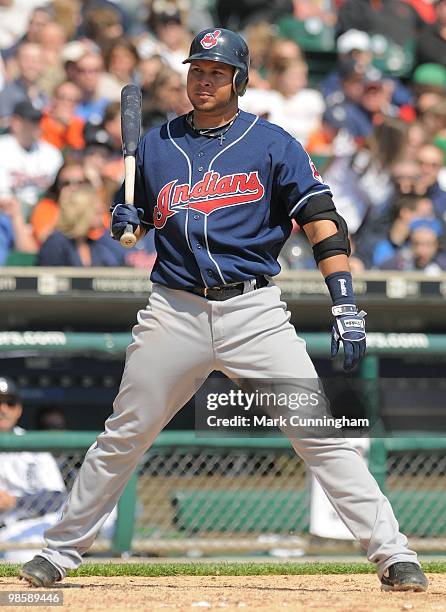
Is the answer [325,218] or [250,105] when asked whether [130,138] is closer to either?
[325,218]

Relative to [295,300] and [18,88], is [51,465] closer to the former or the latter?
[295,300]

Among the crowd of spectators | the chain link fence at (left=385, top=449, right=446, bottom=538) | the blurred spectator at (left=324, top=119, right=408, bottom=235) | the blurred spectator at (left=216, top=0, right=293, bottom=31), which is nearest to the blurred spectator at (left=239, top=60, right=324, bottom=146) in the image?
the crowd of spectators

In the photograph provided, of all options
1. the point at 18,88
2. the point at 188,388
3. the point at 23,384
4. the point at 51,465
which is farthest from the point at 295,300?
the point at 188,388

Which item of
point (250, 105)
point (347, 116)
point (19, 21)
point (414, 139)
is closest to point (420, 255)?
point (414, 139)

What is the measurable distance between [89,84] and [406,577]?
20.8 ft

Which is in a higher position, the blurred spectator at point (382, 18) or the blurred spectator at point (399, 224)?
the blurred spectator at point (382, 18)

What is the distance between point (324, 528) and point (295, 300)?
209 centimetres

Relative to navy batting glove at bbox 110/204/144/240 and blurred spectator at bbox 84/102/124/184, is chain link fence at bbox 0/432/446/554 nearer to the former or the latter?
navy batting glove at bbox 110/204/144/240

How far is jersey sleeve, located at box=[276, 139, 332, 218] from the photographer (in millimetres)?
4000

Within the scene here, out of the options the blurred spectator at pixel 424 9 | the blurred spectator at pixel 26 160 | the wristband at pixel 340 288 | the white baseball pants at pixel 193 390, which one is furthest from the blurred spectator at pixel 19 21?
the wristband at pixel 340 288

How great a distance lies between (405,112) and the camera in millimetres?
10555

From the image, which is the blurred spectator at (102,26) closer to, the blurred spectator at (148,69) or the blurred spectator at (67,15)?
the blurred spectator at (67,15)

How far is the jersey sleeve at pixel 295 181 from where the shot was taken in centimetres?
400

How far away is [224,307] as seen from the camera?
3.99 meters
